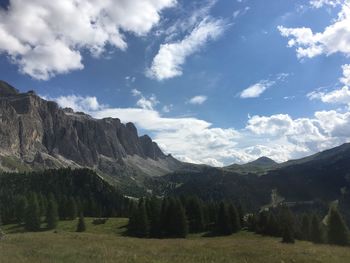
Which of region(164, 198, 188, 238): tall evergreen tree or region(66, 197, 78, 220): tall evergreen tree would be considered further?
region(66, 197, 78, 220): tall evergreen tree

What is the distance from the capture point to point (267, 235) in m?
76.8

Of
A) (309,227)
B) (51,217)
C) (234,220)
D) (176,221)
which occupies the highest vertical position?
(51,217)

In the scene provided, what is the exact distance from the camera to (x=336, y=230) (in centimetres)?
7069

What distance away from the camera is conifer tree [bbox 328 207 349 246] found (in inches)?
2741

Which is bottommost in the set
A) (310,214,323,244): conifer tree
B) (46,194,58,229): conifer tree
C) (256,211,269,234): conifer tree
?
(310,214,323,244): conifer tree

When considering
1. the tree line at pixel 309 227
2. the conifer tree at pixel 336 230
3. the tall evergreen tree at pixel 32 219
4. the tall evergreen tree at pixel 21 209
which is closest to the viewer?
the conifer tree at pixel 336 230

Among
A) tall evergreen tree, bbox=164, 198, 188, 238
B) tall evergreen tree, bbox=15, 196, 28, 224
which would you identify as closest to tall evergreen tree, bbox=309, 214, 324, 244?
tall evergreen tree, bbox=164, 198, 188, 238

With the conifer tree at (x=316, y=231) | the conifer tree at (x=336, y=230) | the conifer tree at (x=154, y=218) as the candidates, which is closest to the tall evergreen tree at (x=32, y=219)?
the conifer tree at (x=154, y=218)

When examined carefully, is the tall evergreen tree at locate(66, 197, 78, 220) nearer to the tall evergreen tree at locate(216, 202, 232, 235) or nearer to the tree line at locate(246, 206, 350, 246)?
the tall evergreen tree at locate(216, 202, 232, 235)

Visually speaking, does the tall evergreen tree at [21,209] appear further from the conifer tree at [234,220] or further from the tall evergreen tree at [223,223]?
the conifer tree at [234,220]

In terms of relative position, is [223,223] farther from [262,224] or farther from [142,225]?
[142,225]

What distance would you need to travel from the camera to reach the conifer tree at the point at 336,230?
6963 centimetres

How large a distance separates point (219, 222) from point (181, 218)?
30.4 ft

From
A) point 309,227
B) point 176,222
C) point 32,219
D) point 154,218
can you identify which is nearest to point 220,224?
point 176,222
